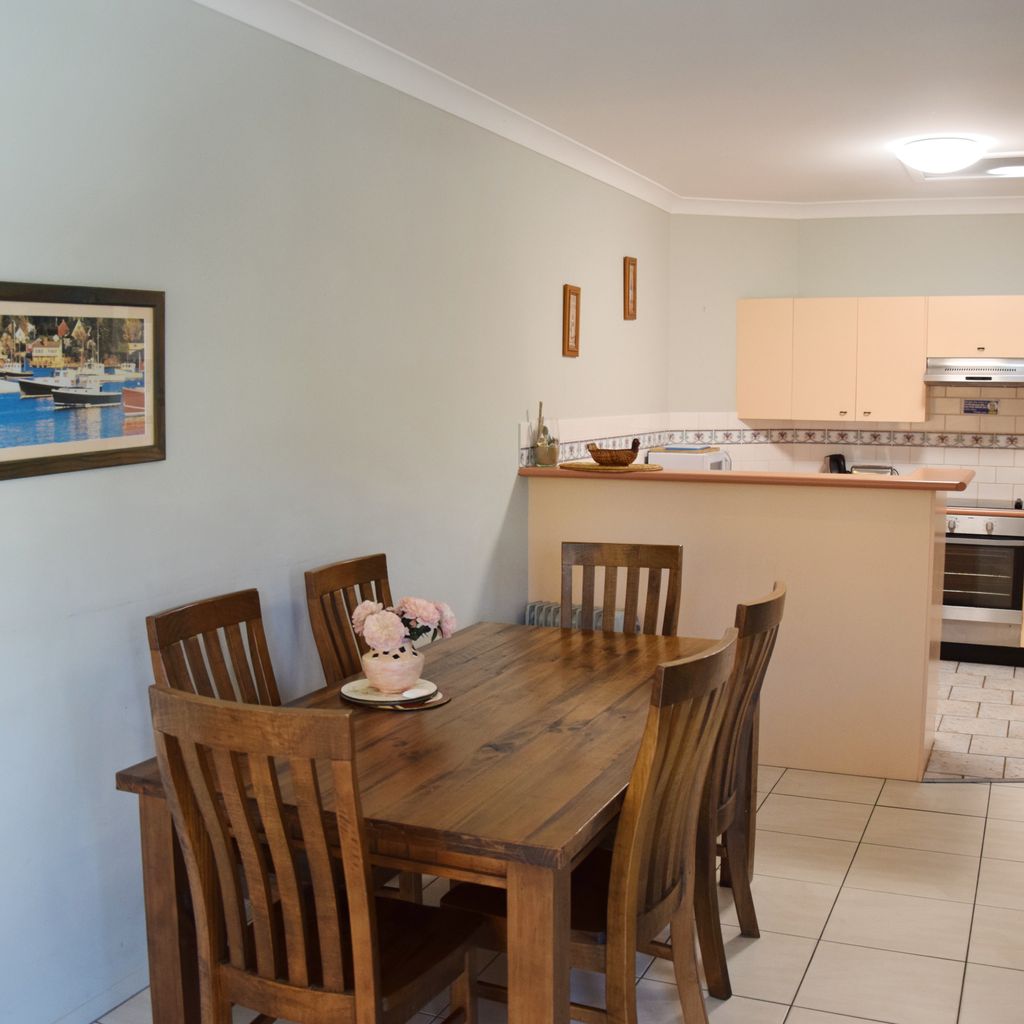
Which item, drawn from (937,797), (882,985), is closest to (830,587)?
(937,797)

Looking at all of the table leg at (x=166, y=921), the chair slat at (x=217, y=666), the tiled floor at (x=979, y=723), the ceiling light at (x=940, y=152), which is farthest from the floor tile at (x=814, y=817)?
the ceiling light at (x=940, y=152)

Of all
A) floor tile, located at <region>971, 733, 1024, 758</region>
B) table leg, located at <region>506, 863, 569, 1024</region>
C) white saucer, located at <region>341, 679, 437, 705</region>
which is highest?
white saucer, located at <region>341, 679, 437, 705</region>

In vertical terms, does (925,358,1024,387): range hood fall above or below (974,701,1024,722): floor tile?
above

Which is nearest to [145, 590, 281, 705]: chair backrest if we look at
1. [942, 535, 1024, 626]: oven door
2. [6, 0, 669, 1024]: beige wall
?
[6, 0, 669, 1024]: beige wall

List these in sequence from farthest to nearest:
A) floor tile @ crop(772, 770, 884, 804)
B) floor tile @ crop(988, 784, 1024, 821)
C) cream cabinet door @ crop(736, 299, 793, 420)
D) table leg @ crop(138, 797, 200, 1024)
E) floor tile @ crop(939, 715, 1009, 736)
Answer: cream cabinet door @ crop(736, 299, 793, 420), floor tile @ crop(939, 715, 1009, 736), floor tile @ crop(772, 770, 884, 804), floor tile @ crop(988, 784, 1024, 821), table leg @ crop(138, 797, 200, 1024)

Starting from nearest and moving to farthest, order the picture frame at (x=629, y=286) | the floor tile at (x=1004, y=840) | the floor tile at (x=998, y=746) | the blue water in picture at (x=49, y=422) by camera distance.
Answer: the blue water in picture at (x=49, y=422) < the floor tile at (x=1004, y=840) < the floor tile at (x=998, y=746) < the picture frame at (x=629, y=286)

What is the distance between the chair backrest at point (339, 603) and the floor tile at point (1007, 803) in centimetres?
227

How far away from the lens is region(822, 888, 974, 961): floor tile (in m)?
3.17

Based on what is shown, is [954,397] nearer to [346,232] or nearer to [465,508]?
[465,508]

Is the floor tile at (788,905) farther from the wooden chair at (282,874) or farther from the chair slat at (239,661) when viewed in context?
the chair slat at (239,661)

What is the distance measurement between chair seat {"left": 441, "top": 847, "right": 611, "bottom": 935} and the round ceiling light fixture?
14.1ft

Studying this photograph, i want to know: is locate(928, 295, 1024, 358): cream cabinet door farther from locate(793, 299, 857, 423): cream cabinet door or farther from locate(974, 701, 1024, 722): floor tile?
locate(974, 701, 1024, 722): floor tile

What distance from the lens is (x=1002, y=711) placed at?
17.7 feet

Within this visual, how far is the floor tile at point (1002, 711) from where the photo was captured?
5280mm
